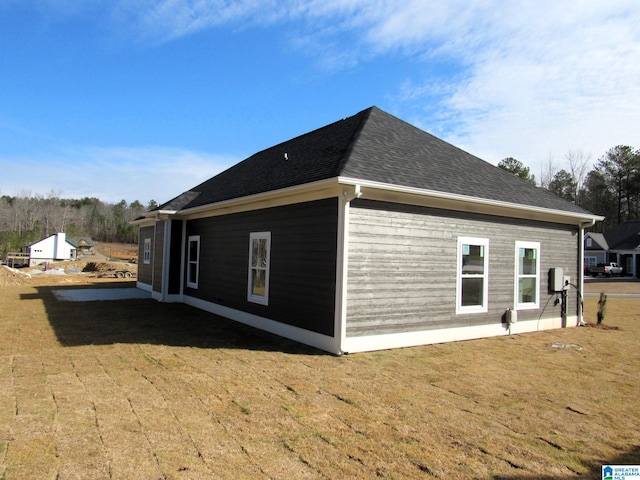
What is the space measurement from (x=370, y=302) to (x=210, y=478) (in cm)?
459

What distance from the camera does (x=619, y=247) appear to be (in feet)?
144

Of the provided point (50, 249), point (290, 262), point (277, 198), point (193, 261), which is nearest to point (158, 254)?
point (193, 261)

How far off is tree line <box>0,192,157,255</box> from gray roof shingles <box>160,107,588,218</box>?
70.5m

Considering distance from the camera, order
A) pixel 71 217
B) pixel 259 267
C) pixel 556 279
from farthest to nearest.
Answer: pixel 71 217 → pixel 556 279 → pixel 259 267

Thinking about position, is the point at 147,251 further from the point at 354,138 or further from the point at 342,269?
the point at 342,269

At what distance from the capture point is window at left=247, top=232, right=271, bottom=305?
358 inches

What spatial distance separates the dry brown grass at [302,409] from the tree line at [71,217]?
7413 cm

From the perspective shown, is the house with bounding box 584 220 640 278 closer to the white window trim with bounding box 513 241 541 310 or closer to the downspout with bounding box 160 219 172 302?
the white window trim with bounding box 513 241 541 310

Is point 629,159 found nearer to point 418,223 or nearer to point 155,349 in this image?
point 418,223

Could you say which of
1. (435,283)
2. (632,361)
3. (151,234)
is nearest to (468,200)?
(435,283)

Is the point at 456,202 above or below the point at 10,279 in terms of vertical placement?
above

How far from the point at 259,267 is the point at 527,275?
6.10 m

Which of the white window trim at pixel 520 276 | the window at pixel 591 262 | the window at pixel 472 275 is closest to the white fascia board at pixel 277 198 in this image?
the window at pixel 472 275

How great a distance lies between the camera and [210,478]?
10.1 feet
